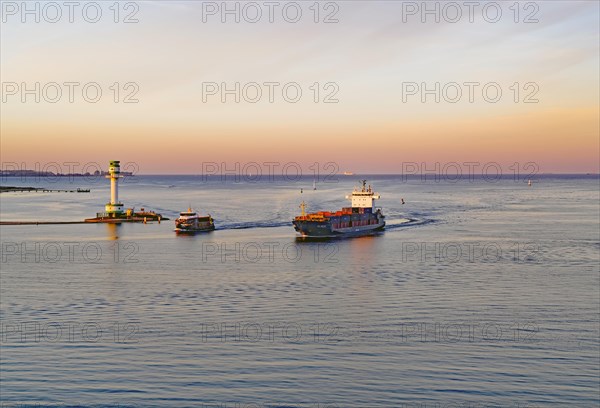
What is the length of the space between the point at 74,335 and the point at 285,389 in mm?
13587

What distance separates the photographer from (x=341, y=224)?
99.1 metres

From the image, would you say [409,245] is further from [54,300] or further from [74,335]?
[74,335]

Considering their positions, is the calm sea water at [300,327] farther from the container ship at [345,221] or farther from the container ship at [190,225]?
the container ship at [190,225]

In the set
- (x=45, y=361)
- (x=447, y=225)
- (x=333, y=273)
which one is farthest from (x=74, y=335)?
(x=447, y=225)

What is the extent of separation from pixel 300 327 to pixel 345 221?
6269cm

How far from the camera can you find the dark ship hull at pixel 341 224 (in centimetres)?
9281

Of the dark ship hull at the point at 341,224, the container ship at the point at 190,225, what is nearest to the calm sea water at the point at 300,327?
the dark ship hull at the point at 341,224

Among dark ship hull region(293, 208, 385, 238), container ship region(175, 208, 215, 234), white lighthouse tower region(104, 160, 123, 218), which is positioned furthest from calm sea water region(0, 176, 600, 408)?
white lighthouse tower region(104, 160, 123, 218)

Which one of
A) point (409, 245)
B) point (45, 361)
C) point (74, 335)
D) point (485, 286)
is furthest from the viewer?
point (409, 245)

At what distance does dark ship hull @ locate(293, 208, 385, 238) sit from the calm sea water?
47.3 feet

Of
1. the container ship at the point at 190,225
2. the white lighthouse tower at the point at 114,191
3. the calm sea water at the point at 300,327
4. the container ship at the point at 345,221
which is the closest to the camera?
the calm sea water at the point at 300,327

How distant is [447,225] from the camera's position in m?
113

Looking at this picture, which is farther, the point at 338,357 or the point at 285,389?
the point at 338,357

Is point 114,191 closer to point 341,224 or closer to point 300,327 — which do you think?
point 341,224
